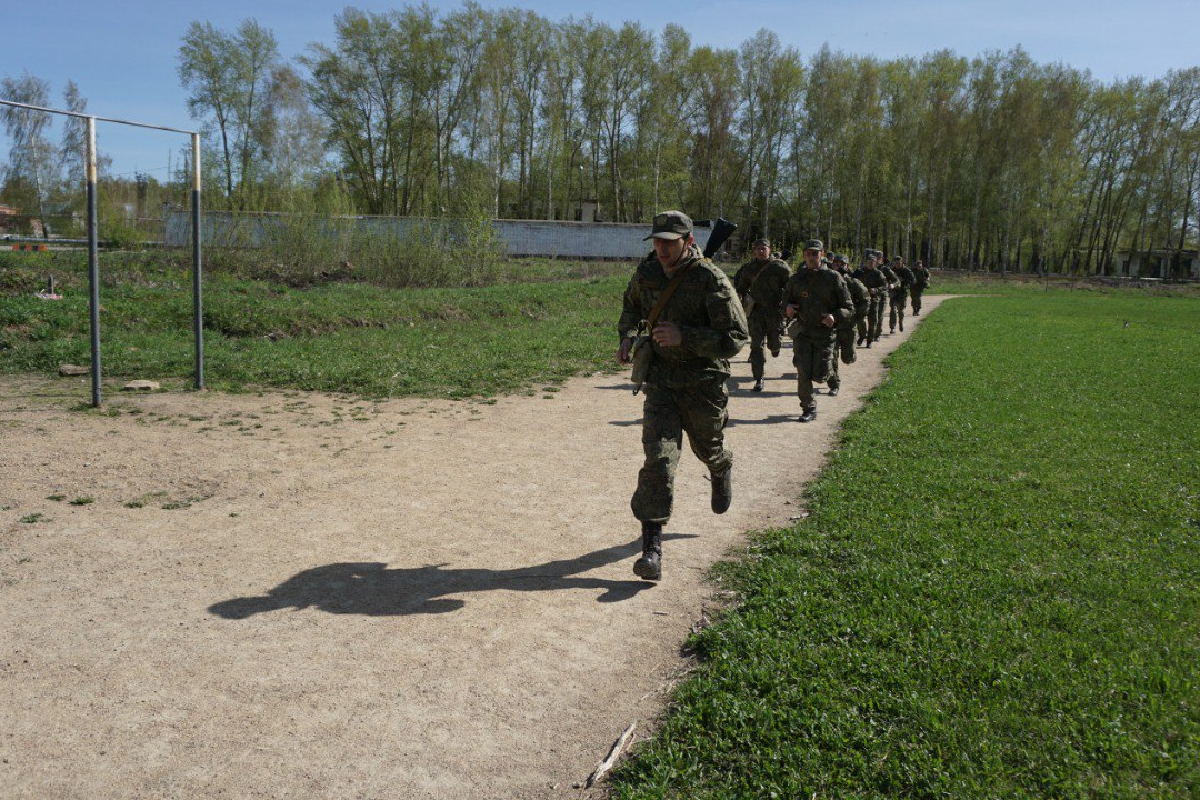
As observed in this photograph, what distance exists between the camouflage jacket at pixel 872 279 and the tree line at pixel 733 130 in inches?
1375

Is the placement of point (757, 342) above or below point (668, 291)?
below

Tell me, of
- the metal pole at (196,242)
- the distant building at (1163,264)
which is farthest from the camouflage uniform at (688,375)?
the distant building at (1163,264)

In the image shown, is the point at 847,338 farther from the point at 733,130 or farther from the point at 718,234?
the point at 733,130

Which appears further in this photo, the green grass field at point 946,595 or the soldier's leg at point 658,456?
the soldier's leg at point 658,456

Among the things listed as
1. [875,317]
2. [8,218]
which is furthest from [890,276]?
[8,218]

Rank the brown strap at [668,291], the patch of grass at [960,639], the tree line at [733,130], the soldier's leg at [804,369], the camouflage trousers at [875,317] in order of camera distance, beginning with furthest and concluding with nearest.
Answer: the tree line at [733,130]
the camouflage trousers at [875,317]
the soldier's leg at [804,369]
the brown strap at [668,291]
the patch of grass at [960,639]

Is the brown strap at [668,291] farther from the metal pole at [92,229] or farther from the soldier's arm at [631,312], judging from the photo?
the metal pole at [92,229]

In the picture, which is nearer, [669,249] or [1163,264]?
[669,249]

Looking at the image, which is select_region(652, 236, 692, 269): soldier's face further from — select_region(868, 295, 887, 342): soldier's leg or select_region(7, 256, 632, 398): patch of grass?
select_region(868, 295, 887, 342): soldier's leg

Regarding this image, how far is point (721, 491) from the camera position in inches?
233

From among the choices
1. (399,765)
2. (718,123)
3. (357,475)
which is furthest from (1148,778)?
(718,123)

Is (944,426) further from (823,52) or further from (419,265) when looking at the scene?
(823,52)

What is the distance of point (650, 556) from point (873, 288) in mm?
15771

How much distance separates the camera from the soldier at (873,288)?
18438 millimetres
